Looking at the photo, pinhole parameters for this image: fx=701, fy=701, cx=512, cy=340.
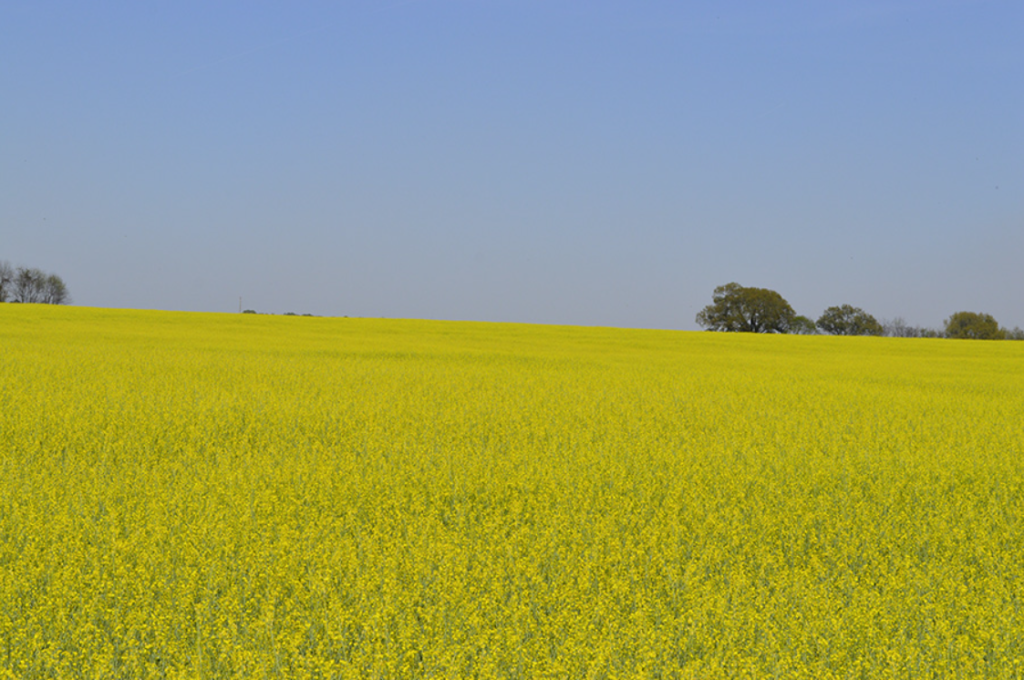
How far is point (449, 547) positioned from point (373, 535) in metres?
0.72

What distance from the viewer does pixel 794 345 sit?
102 feet

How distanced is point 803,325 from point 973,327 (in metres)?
16.3

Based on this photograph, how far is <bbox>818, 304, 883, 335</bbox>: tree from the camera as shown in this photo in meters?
75.4

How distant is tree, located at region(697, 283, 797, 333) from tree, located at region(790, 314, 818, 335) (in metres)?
3.10

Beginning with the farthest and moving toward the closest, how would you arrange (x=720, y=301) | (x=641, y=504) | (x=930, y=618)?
(x=720, y=301), (x=641, y=504), (x=930, y=618)

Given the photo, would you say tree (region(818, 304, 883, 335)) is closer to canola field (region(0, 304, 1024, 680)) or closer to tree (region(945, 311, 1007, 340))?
tree (region(945, 311, 1007, 340))

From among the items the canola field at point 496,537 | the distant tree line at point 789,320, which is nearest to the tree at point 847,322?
the distant tree line at point 789,320

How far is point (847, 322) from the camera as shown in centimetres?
7638

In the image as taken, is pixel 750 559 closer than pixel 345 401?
Yes

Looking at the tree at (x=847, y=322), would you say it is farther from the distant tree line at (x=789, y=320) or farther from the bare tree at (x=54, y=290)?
the bare tree at (x=54, y=290)

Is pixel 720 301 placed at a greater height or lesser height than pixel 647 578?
greater

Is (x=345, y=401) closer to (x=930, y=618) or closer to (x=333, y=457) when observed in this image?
(x=333, y=457)

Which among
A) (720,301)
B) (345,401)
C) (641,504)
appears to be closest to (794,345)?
(345,401)

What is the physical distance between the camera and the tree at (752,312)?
71.4m
